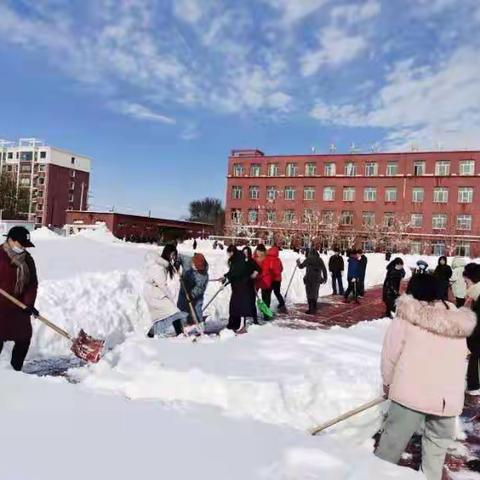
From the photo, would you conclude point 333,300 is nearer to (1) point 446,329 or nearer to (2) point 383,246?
(1) point 446,329

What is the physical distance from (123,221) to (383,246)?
3158cm

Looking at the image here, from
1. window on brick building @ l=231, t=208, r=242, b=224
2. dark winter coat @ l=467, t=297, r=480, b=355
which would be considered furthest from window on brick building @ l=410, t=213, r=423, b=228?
dark winter coat @ l=467, t=297, r=480, b=355

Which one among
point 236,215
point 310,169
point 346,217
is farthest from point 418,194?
point 236,215

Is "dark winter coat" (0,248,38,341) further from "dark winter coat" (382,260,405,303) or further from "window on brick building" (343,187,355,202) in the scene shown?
"window on brick building" (343,187,355,202)

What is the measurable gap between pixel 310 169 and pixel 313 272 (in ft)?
184

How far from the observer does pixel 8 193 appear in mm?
69625

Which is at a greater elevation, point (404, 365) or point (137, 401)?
point (404, 365)

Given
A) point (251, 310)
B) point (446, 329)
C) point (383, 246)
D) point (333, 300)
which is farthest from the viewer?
point (383, 246)

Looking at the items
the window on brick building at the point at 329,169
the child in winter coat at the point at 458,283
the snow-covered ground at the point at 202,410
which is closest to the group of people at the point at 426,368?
the snow-covered ground at the point at 202,410

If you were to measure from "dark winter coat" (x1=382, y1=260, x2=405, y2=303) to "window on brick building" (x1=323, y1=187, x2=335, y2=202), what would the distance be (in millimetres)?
54541

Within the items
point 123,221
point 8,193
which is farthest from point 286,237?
point 8,193

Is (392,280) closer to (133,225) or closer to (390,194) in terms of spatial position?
(390,194)

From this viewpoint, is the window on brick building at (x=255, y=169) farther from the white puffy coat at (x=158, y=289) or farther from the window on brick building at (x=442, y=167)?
the white puffy coat at (x=158, y=289)

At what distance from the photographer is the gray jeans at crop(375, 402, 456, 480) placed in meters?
3.67
